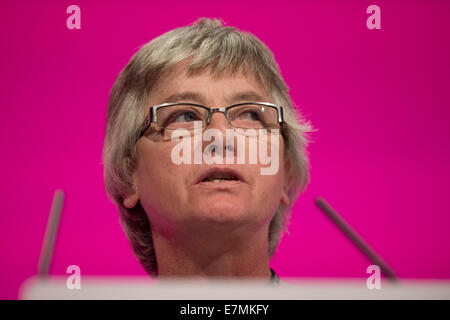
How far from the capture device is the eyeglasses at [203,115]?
1.42 m

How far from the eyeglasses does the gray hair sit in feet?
0.23

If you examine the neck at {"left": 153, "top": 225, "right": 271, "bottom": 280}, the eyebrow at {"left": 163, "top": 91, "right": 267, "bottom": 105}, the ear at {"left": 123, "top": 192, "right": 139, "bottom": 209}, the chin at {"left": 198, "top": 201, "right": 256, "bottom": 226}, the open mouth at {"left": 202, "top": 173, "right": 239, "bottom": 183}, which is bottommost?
the neck at {"left": 153, "top": 225, "right": 271, "bottom": 280}

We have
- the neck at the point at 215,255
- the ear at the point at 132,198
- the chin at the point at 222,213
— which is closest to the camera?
the chin at the point at 222,213

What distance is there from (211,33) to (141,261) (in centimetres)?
77

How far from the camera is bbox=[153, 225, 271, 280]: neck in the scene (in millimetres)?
1424

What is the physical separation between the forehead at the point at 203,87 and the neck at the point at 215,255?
370 millimetres

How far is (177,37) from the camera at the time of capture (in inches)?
60.4

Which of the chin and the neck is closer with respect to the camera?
the chin

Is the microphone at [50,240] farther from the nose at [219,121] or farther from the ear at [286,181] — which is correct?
the ear at [286,181]

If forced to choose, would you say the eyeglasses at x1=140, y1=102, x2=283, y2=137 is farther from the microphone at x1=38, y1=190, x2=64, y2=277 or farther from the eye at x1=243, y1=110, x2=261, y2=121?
the microphone at x1=38, y1=190, x2=64, y2=277

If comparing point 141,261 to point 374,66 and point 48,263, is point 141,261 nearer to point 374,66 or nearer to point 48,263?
point 48,263

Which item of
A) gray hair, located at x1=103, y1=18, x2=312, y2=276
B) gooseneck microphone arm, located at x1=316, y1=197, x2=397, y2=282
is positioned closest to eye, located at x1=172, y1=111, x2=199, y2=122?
gray hair, located at x1=103, y1=18, x2=312, y2=276

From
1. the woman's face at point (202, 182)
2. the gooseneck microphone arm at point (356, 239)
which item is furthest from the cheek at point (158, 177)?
the gooseneck microphone arm at point (356, 239)

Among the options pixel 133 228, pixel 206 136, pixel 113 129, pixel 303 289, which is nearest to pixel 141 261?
pixel 133 228
